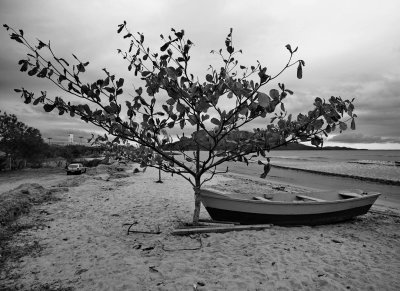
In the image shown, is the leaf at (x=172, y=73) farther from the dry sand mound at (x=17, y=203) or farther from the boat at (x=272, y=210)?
the dry sand mound at (x=17, y=203)

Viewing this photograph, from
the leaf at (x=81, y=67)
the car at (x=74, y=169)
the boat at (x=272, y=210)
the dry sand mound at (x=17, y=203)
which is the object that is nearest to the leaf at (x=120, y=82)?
the leaf at (x=81, y=67)

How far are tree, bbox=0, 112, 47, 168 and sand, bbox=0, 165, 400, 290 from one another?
35.0 metres

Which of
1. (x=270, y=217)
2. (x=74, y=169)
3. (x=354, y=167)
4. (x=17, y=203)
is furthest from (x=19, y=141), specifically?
(x=354, y=167)

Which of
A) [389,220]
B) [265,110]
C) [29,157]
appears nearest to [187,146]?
[265,110]

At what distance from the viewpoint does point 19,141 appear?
37000 mm

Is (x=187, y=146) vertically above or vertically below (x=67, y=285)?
above

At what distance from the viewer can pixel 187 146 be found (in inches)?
261

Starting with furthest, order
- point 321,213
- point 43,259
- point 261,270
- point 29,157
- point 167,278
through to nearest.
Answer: point 29,157 → point 321,213 → point 43,259 → point 261,270 → point 167,278

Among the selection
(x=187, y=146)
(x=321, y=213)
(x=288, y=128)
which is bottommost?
(x=321, y=213)

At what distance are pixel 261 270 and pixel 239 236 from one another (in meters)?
1.92

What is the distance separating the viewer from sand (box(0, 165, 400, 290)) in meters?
4.60

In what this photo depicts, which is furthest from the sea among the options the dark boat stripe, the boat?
the dark boat stripe

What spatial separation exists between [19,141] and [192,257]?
4090cm

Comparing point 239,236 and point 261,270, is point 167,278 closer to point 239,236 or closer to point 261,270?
point 261,270
